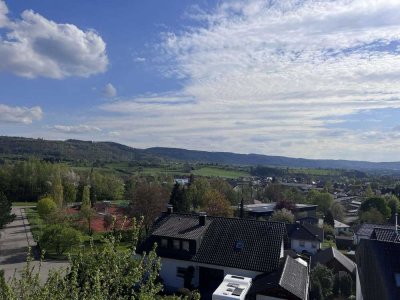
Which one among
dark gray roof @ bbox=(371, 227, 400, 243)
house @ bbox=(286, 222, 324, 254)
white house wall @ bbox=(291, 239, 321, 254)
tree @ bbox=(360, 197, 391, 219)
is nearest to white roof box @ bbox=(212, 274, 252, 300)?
dark gray roof @ bbox=(371, 227, 400, 243)

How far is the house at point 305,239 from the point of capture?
52312mm

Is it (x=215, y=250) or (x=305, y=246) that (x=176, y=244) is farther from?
(x=305, y=246)

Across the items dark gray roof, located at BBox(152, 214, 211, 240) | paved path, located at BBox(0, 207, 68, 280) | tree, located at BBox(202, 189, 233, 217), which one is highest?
dark gray roof, located at BBox(152, 214, 211, 240)

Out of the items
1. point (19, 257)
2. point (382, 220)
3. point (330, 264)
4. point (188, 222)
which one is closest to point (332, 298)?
point (330, 264)

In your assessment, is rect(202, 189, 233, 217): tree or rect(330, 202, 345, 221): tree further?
rect(330, 202, 345, 221): tree

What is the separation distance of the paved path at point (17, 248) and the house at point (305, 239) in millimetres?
31863

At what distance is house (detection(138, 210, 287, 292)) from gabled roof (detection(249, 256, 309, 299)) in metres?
0.83

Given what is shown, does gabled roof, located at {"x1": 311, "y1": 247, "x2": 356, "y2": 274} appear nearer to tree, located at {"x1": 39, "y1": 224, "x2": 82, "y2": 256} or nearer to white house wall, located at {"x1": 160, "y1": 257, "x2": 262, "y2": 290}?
white house wall, located at {"x1": 160, "y1": 257, "x2": 262, "y2": 290}

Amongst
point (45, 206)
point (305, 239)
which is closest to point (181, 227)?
point (305, 239)

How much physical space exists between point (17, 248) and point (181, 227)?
22.2 meters

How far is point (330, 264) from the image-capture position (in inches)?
1416

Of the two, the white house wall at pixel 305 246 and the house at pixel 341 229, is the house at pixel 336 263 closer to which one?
the white house wall at pixel 305 246

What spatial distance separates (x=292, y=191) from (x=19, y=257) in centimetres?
7818

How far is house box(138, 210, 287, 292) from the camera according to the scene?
25.7m
